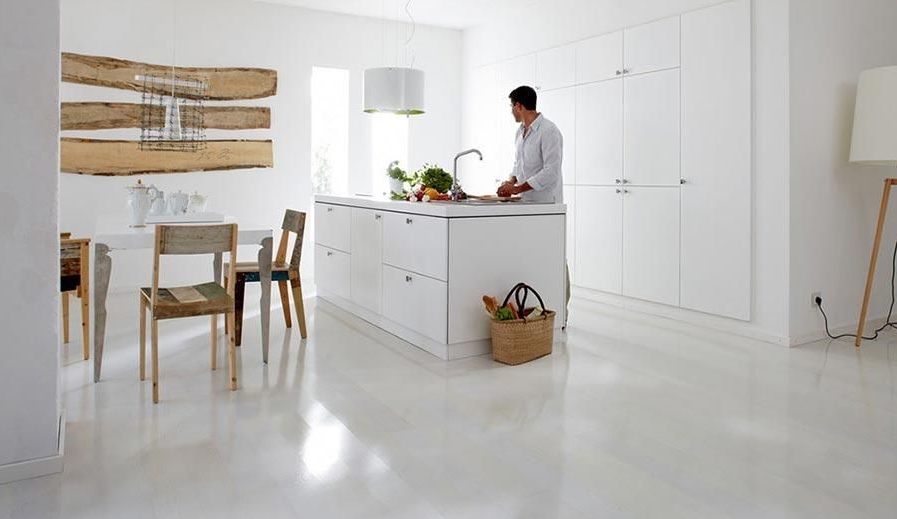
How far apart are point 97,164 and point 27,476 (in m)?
4.11

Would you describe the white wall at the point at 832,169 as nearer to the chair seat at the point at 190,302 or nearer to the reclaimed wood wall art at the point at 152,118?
the chair seat at the point at 190,302

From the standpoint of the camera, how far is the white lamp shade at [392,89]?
4738mm

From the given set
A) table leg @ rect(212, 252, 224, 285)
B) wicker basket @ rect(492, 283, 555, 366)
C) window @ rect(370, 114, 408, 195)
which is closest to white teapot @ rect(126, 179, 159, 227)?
table leg @ rect(212, 252, 224, 285)

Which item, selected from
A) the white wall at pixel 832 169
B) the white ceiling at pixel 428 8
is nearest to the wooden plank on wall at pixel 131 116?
the white ceiling at pixel 428 8

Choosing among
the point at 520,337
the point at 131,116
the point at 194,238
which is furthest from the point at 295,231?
the point at 131,116

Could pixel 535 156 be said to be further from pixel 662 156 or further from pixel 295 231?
pixel 295 231

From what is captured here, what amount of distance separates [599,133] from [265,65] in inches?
124

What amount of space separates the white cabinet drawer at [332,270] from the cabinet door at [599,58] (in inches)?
97.5

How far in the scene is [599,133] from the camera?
562 centimetres

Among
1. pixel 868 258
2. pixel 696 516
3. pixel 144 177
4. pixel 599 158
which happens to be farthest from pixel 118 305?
pixel 868 258

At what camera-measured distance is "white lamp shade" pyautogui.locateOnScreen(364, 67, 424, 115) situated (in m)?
4.74

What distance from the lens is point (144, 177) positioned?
607cm

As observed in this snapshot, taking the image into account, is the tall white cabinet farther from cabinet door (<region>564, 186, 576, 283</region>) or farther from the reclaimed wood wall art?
the reclaimed wood wall art

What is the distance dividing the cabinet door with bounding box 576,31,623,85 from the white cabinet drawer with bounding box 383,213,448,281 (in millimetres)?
2322
